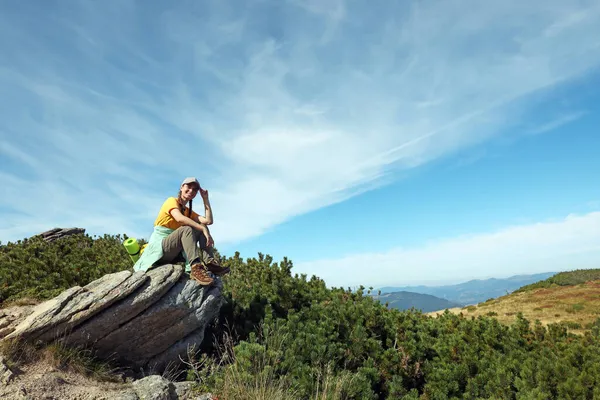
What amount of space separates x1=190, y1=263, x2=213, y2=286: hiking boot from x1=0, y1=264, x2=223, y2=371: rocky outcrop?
17 centimetres

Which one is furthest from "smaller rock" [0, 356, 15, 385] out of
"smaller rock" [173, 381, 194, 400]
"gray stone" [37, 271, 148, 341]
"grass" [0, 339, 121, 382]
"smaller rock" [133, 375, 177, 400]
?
"smaller rock" [173, 381, 194, 400]

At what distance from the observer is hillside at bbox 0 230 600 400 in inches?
260

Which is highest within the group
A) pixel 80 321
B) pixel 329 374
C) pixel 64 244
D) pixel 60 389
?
pixel 64 244

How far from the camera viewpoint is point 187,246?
779cm

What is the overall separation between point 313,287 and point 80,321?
6.85 metres

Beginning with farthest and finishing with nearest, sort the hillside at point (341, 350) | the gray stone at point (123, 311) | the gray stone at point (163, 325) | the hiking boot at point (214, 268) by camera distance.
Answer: the hiking boot at point (214, 268)
the gray stone at point (163, 325)
the gray stone at point (123, 311)
the hillside at point (341, 350)

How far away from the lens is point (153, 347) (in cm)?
763

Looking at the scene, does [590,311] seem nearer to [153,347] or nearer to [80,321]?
[153,347]

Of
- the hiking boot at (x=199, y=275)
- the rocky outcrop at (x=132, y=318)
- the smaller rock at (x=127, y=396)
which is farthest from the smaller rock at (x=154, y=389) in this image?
the hiking boot at (x=199, y=275)

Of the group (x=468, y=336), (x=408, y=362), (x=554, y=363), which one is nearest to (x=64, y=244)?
(x=408, y=362)

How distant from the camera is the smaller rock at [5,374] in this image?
548cm

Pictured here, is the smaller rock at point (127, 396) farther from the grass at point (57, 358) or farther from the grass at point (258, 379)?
the grass at point (258, 379)

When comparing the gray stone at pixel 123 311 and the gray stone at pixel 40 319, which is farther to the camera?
the gray stone at pixel 123 311

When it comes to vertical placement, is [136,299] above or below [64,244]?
below
